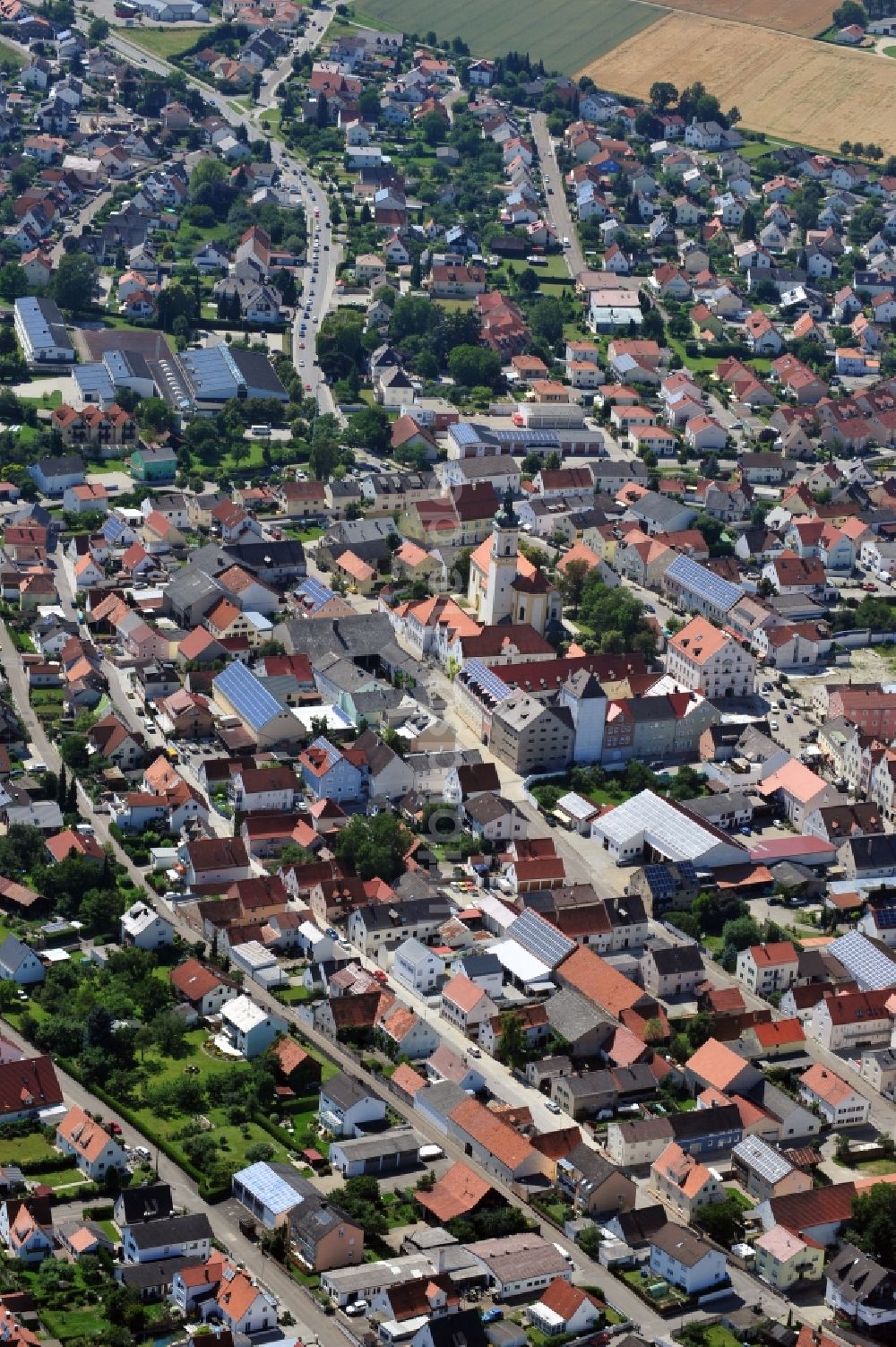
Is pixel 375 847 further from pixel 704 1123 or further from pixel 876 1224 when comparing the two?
pixel 876 1224

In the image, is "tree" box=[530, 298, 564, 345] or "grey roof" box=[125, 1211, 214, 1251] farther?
"tree" box=[530, 298, 564, 345]

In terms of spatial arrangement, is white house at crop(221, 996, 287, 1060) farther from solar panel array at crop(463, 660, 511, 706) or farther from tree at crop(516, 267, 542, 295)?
tree at crop(516, 267, 542, 295)

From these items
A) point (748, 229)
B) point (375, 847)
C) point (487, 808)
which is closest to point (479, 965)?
point (375, 847)

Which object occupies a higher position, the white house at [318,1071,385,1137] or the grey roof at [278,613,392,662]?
the white house at [318,1071,385,1137]

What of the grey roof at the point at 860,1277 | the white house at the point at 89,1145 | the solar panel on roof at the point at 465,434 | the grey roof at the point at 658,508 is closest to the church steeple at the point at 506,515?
the solar panel on roof at the point at 465,434

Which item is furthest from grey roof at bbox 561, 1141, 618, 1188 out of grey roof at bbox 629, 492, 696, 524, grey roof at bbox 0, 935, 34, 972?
grey roof at bbox 629, 492, 696, 524

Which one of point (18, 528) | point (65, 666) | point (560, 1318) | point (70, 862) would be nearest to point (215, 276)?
point (18, 528)
